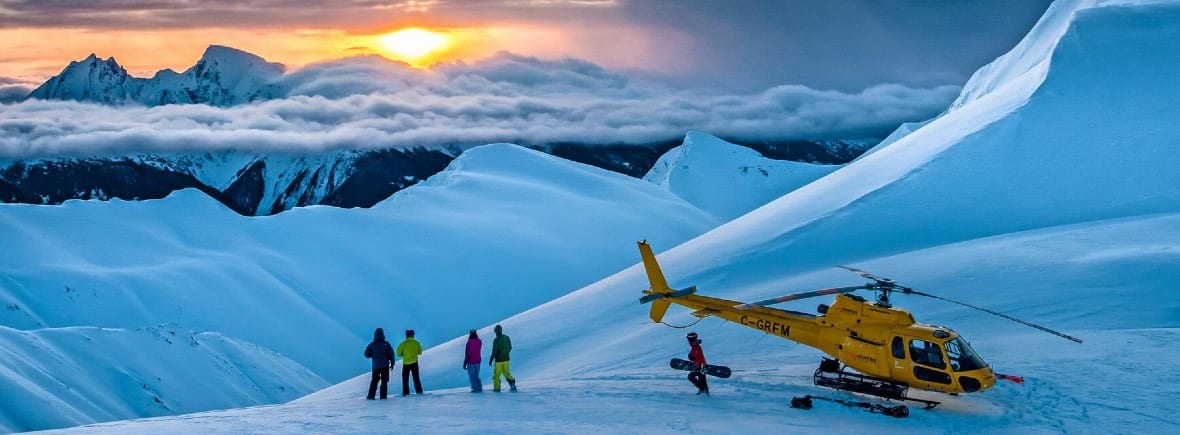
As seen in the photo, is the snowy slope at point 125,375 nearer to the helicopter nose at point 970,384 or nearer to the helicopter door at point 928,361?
the helicopter door at point 928,361

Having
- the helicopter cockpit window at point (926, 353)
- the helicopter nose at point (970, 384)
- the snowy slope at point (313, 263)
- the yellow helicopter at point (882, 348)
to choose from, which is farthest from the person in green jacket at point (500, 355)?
the snowy slope at point (313, 263)

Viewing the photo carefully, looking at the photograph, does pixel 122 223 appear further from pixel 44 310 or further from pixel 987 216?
pixel 987 216

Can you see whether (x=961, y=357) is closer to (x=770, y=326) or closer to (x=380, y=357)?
(x=770, y=326)

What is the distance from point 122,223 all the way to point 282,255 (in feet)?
47.5

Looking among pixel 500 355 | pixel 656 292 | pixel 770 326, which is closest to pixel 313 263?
pixel 656 292

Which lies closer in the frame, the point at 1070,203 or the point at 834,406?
the point at 834,406

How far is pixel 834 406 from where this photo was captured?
16359mm

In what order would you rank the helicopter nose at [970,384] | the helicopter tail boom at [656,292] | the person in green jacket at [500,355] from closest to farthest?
the helicopter nose at [970,384], the person in green jacket at [500,355], the helicopter tail boom at [656,292]

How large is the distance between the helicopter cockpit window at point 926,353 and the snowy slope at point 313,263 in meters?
41.5

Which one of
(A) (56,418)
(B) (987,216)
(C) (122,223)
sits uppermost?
(C) (122,223)

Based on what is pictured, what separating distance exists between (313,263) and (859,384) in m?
76.4

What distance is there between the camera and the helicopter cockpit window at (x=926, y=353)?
52.1 ft

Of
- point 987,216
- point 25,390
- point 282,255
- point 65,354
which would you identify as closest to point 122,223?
point 282,255

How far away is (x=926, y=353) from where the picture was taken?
1605cm
